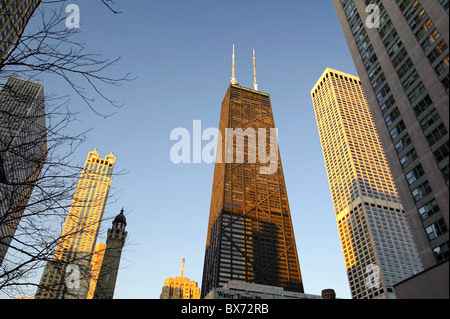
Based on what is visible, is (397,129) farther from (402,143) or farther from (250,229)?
(250,229)

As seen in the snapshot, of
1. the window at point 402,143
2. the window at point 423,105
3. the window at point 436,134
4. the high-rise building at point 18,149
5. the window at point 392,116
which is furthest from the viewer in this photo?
the window at point 392,116

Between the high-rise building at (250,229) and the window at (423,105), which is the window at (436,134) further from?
the high-rise building at (250,229)

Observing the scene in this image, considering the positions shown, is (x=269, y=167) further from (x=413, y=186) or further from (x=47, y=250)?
(x=47, y=250)

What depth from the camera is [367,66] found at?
5481 centimetres

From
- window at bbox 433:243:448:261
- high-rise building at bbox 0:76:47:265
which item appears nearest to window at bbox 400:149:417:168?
window at bbox 433:243:448:261

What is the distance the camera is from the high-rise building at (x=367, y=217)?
5669 inches

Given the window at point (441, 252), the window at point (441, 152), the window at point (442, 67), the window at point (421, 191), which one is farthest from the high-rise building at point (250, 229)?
the window at point (442, 67)

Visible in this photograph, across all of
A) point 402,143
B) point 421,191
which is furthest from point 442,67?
point 421,191

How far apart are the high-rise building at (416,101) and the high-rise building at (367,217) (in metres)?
107

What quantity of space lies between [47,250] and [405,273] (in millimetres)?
167885

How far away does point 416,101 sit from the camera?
42.5 metres

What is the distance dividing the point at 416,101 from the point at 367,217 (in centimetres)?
12698

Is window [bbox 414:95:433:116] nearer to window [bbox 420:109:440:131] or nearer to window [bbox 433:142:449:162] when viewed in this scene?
window [bbox 420:109:440:131]
